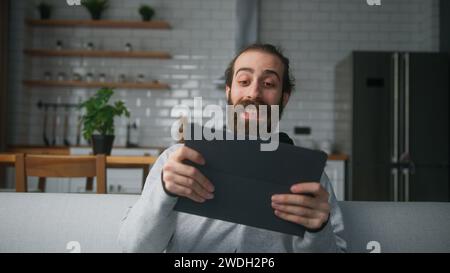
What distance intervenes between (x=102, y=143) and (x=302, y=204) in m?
2.13

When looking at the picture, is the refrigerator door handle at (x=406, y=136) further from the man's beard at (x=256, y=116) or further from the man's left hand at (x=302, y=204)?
the man's left hand at (x=302, y=204)

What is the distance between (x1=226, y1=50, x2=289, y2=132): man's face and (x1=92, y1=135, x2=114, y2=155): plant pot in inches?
65.7

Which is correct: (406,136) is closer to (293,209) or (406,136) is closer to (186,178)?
(293,209)

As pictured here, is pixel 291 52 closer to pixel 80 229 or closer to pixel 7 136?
pixel 7 136

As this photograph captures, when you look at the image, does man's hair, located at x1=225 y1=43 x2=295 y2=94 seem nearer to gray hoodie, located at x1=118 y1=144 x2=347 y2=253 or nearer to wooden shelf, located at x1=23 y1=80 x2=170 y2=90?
gray hoodie, located at x1=118 y1=144 x2=347 y2=253

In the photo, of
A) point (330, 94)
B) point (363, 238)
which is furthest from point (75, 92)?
point (363, 238)

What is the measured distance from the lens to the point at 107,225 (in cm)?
136

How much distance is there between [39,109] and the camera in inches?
198

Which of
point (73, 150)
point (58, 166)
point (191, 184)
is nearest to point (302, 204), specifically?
point (191, 184)

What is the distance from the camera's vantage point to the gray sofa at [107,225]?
133cm

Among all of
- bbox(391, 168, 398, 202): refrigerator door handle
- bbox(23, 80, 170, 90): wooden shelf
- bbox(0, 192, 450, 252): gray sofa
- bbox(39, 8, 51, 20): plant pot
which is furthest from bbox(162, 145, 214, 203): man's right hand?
bbox(39, 8, 51, 20): plant pot

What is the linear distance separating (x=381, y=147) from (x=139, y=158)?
95.3 inches

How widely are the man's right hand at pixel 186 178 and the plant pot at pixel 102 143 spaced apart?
78.6 inches

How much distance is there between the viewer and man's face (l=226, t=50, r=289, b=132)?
130 centimetres
